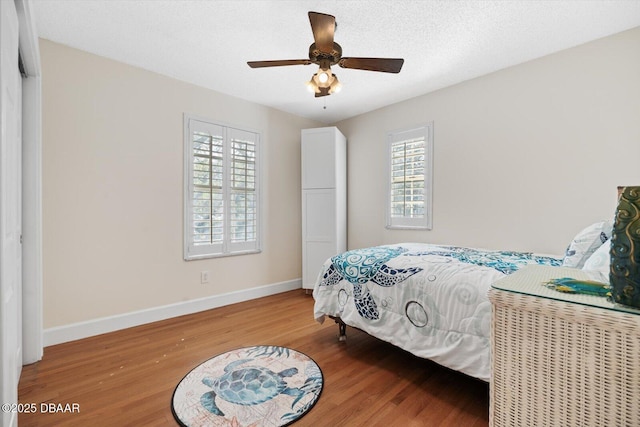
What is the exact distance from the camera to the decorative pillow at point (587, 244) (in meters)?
1.69

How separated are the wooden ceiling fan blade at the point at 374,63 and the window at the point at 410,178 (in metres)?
1.57

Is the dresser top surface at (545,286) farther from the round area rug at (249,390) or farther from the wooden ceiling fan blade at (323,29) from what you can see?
the wooden ceiling fan blade at (323,29)

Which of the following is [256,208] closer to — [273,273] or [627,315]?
[273,273]

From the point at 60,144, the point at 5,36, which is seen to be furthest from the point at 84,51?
the point at 5,36

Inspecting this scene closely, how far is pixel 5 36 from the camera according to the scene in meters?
1.17

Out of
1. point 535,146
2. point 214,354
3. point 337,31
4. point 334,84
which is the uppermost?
point 337,31

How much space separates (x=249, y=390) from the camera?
5.86 ft

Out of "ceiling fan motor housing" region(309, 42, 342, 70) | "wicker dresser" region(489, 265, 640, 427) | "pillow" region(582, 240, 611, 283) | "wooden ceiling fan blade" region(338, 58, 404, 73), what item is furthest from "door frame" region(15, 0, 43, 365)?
"pillow" region(582, 240, 611, 283)

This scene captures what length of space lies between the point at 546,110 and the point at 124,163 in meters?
4.10

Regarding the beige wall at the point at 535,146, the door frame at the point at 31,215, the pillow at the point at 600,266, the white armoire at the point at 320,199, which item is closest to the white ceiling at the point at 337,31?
the beige wall at the point at 535,146

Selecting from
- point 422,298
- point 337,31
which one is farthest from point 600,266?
point 337,31

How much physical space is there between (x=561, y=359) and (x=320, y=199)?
3398 millimetres

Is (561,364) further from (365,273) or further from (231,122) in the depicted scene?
(231,122)

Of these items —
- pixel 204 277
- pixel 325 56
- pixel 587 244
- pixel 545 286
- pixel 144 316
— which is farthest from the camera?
pixel 204 277
